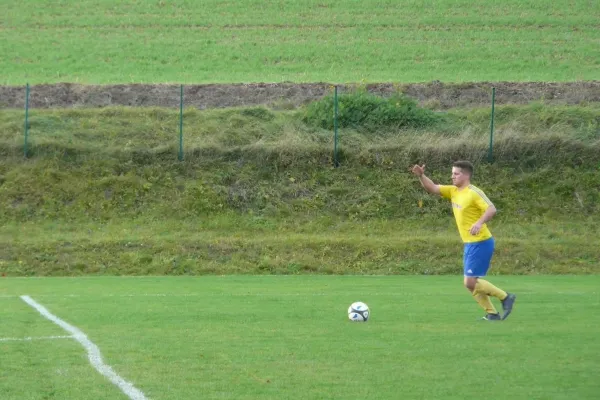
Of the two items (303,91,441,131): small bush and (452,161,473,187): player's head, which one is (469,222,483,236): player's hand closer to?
(452,161,473,187): player's head

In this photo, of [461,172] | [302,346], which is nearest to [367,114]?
[461,172]

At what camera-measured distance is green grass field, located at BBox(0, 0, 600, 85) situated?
43656 millimetres

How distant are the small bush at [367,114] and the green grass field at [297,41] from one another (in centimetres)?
937

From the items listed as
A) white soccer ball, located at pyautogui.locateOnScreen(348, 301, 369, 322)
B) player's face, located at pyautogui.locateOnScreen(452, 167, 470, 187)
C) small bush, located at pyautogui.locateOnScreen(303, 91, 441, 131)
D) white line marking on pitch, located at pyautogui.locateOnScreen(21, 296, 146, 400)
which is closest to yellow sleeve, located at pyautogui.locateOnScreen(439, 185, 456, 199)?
player's face, located at pyautogui.locateOnScreen(452, 167, 470, 187)

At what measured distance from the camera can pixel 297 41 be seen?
50.3 m

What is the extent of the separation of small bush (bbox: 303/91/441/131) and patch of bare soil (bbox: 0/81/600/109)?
2.86m

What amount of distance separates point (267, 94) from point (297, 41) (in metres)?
14.9

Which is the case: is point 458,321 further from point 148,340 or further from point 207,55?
point 207,55

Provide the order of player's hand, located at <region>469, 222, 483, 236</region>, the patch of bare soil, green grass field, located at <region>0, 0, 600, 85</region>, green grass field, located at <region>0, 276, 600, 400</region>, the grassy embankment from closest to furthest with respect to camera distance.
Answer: green grass field, located at <region>0, 276, 600, 400</region>, player's hand, located at <region>469, 222, 483, 236</region>, the grassy embankment, the patch of bare soil, green grass field, located at <region>0, 0, 600, 85</region>

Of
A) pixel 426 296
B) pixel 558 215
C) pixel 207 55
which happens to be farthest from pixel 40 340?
pixel 207 55

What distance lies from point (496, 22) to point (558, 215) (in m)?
28.7

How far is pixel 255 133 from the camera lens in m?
31.3

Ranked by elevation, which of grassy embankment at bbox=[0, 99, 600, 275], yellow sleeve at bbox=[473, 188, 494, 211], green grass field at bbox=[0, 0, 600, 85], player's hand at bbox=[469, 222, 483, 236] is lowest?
grassy embankment at bbox=[0, 99, 600, 275]

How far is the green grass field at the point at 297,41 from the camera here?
43656 mm
